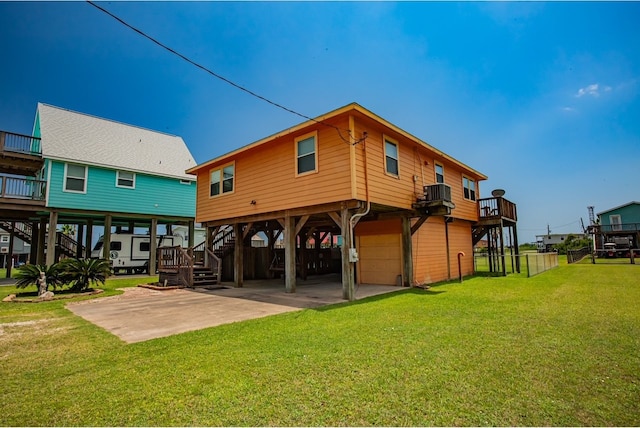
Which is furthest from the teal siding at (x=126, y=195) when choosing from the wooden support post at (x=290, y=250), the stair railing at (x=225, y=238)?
the wooden support post at (x=290, y=250)

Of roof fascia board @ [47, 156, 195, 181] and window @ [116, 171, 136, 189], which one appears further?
window @ [116, 171, 136, 189]

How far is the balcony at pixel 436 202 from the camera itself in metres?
10.6

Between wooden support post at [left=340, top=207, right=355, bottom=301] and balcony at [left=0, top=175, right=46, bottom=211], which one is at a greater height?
balcony at [left=0, top=175, right=46, bottom=211]

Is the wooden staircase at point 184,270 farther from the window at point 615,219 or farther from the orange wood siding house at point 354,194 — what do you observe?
the window at point 615,219

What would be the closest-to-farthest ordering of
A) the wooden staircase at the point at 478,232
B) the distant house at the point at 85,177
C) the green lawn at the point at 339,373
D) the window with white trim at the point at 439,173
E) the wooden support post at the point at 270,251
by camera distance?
the green lawn at the point at 339,373 → the window with white trim at the point at 439,173 → the distant house at the point at 85,177 → the wooden support post at the point at 270,251 → the wooden staircase at the point at 478,232

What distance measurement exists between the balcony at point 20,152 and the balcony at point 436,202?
671 inches

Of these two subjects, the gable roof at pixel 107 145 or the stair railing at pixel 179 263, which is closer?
the stair railing at pixel 179 263

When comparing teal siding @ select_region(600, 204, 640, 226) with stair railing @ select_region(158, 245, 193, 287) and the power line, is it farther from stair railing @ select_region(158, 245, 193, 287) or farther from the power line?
stair railing @ select_region(158, 245, 193, 287)

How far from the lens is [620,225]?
3147 cm

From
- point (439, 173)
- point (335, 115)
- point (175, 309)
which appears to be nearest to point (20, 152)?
point (175, 309)

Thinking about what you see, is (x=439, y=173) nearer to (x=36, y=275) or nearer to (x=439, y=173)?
(x=439, y=173)

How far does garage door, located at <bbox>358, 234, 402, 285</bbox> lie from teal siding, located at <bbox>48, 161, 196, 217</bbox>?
38.5 feet

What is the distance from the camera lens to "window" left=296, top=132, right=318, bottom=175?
374 inches

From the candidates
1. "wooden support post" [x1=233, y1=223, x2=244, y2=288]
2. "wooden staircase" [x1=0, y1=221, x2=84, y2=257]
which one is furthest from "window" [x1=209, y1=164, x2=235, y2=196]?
"wooden staircase" [x1=0, y1=221, x2=84, y2=257]
